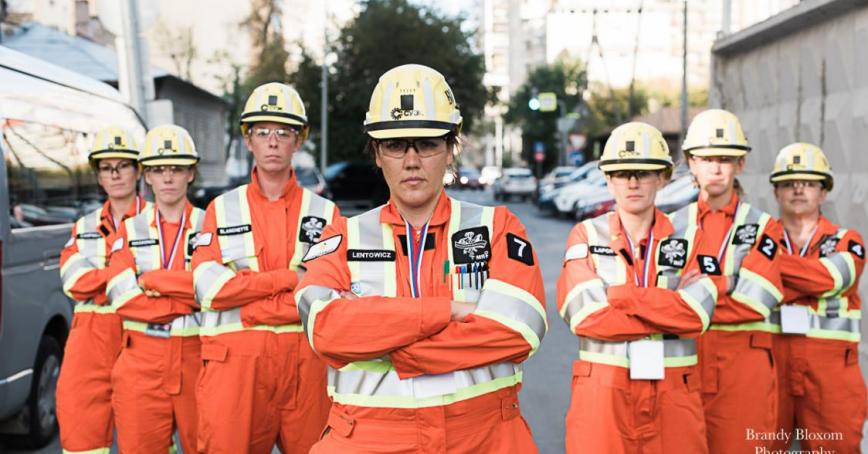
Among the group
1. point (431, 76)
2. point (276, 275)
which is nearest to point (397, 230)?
point (431, 76)

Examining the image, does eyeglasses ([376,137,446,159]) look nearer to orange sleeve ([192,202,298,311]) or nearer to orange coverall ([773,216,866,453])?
orange sleeve ([192,202,298,311])

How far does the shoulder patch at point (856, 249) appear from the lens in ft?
18.7

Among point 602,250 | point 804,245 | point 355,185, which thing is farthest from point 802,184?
point 355,185

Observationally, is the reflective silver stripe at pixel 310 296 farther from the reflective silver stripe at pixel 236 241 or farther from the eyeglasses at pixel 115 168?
the eyeglasses at pixel 115 168

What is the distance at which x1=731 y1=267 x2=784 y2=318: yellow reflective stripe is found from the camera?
482cm

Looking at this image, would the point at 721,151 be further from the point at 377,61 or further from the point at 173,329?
the point at 377,61

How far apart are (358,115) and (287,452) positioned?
126 feet

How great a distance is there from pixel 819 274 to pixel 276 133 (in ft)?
10.7

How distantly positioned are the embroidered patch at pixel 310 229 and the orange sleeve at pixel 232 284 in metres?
0.28

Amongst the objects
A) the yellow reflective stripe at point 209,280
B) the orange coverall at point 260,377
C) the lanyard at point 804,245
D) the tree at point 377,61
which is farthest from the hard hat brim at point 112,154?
the tree at point 377,61

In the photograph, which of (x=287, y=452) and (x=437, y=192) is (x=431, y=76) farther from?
(x=287, y=452)

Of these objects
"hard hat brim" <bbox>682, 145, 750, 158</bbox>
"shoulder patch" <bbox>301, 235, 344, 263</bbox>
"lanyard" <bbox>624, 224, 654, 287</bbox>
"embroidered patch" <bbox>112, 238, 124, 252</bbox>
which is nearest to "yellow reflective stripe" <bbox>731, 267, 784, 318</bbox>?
"lanyard" <bbox>624, 224, 654, 287</bbox>

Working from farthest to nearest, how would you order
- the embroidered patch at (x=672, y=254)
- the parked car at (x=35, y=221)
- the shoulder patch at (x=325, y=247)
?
the parked car at (x=35, y=221) → the embroidered patch at (x=672, y=254) → the shoulder patch at (x=325, y=247)

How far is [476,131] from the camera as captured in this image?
53.6 metres
